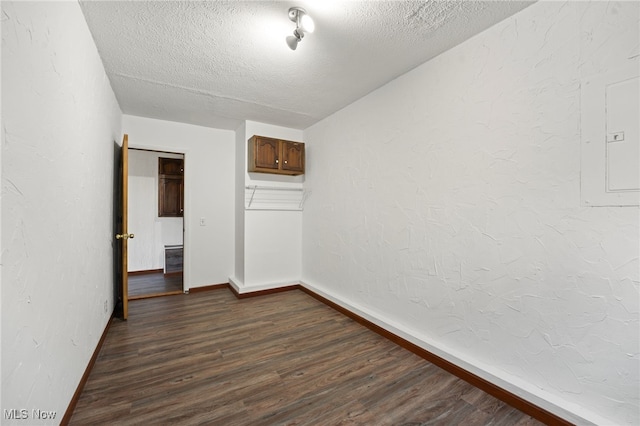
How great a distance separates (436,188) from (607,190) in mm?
993

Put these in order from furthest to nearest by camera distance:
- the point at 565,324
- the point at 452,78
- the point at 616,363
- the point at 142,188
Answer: the point at 142,188 → the point at 452,78 → the point at 565,324 → the point at 616,363

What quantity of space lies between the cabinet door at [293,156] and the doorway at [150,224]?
7.76 feet

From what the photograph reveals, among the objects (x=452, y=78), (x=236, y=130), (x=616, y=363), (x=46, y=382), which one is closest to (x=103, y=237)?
(x=46, y=382)

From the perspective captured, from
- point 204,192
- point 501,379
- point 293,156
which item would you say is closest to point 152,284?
point 204,192

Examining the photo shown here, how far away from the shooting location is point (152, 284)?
4398 millimetres

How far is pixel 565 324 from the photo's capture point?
5.04ft

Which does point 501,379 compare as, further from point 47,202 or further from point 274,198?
point 274,198

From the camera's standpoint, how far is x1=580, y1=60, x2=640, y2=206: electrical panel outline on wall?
1.31m

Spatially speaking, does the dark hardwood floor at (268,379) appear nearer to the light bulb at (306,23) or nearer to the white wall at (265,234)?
the white wall at (265,234)

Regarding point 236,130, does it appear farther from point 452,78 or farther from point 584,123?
point 584,123

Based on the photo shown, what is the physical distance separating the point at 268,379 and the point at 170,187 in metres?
4.47

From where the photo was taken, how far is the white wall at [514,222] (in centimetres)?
140

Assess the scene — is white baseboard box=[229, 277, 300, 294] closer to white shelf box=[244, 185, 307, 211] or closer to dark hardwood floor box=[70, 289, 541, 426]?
dark hardwood floor box=[70, 289, 541, 426]

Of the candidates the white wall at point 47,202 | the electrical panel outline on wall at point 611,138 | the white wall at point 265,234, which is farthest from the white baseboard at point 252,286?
the electrical panel outline on wall at point 611,138
